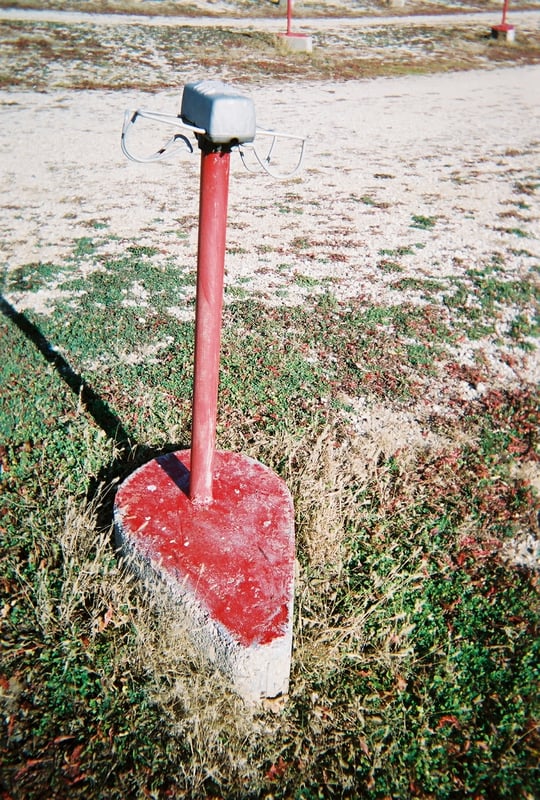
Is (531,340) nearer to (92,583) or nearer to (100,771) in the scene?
(92,583)

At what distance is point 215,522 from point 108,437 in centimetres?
120

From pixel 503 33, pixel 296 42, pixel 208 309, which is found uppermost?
pixel 503 33

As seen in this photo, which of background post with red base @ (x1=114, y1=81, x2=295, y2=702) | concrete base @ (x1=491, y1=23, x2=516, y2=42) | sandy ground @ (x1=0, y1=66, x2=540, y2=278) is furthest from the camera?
concrete base @ (x1=491, y1=23, x2=516, y2=42)

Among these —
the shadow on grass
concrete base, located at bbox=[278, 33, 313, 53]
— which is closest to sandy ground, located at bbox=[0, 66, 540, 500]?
the shadow on grass

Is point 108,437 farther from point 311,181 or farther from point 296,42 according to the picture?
point 296,42

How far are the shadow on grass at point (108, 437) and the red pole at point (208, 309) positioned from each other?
45cm

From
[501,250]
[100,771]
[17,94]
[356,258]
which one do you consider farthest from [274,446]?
[17,94]

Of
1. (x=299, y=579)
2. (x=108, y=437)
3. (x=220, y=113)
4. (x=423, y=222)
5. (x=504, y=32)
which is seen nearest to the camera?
(x=220, y=113)

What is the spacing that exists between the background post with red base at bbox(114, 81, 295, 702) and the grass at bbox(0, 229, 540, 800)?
0.14 m

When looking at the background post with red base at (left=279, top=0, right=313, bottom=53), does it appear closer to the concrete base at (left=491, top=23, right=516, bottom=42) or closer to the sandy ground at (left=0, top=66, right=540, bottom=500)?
the sandy ground at (left=0, top=66, right=540, bottom=500)

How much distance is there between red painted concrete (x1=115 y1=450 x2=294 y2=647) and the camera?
2.54 metres

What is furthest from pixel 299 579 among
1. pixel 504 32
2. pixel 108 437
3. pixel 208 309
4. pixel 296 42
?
pixel 504 32

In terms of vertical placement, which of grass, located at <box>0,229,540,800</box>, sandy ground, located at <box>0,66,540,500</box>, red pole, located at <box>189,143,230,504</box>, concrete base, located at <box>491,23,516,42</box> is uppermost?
concrete base, located at <box>491,23,516,42</box>

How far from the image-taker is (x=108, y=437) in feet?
12.5
